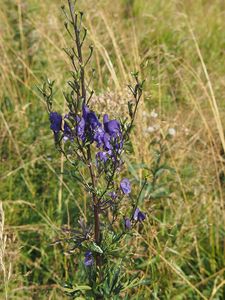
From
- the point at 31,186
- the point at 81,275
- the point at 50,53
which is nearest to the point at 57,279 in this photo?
the point at 81,275

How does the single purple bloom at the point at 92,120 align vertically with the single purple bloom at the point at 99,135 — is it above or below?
above

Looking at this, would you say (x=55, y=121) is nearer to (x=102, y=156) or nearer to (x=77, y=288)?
(x=102, y=156)

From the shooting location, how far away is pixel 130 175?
9.30ft

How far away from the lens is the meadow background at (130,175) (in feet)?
8.04

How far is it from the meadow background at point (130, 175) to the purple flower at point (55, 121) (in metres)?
0.37

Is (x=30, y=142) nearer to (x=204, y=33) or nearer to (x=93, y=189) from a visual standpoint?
(x=93, y=189)

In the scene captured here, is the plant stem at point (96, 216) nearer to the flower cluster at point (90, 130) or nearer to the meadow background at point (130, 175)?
the flower cluster at point (90, 130)

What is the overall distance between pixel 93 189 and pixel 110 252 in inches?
8.6

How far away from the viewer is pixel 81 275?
233 centimetres

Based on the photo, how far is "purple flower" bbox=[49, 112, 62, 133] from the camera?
164 centimetres

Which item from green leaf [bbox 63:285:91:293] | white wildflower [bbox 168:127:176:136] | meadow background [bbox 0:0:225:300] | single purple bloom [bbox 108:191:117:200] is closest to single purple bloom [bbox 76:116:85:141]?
single purple bloom [bbox 108:191:117:200]

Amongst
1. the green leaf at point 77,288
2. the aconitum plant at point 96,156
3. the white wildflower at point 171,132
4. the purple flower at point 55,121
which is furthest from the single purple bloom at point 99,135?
the white wildflower at point 171,132

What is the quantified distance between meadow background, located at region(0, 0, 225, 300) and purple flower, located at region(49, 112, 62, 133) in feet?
1.22

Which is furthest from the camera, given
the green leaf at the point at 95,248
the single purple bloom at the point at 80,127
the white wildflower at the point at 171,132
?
the white wildflower at the point at 171,132
